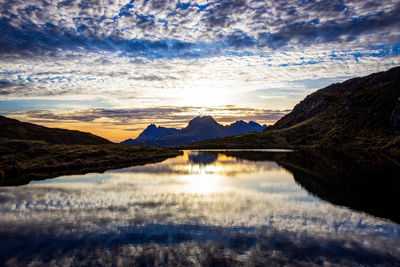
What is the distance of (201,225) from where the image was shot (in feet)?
86.8

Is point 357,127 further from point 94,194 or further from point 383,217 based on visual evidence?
point 94,194

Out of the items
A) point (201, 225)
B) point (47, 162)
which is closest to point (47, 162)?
point (47, 162)

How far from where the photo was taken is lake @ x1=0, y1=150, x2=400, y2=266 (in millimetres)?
19578

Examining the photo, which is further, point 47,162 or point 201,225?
point 47,162

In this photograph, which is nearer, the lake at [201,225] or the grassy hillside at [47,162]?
the lake at [201,225]

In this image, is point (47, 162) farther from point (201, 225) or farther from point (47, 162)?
point (201, 225)

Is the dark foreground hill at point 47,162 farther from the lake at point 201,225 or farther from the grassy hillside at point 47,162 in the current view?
the lake at point 201,225

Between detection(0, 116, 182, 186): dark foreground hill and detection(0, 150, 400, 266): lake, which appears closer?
detection(0, 150, 400, 266): lake

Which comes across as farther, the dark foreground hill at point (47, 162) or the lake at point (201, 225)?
the dark foreground hill at point (47, 162)

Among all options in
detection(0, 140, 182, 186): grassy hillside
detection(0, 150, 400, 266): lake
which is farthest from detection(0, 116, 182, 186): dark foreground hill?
detection(0, 150, 400, 266): lake

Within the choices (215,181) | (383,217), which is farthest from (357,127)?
(383,217)

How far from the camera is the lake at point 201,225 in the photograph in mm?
19578

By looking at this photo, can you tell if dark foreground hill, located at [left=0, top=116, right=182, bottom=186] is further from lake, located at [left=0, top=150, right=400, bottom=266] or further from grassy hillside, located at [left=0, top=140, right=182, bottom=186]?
lake, located at [left=0, top=150, right=400, bottom=266]

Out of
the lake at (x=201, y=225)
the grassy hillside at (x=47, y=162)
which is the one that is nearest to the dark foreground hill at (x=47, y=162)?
the grassy hillside at (x=47, y=162)
